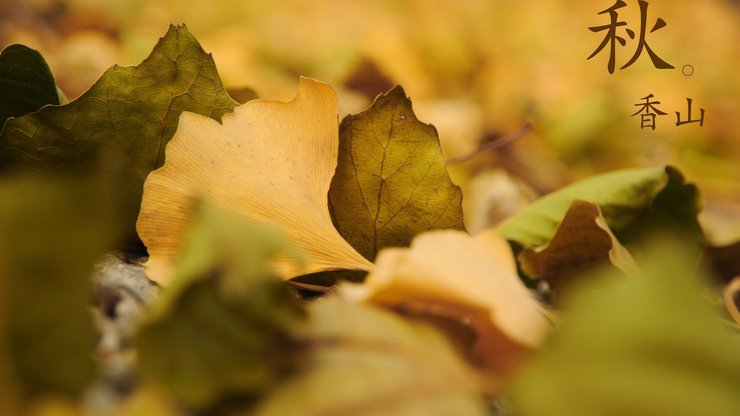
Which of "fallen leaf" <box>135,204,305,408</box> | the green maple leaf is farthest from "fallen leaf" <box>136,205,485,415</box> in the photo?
the green maple leaf

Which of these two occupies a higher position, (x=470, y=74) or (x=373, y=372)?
(x=470, y=74)

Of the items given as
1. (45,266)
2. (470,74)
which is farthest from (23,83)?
(470,74)

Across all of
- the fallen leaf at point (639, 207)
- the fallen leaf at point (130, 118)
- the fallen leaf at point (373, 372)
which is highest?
the fallen leaf at point (130, 118)

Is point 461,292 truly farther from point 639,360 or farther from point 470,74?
point 470,74

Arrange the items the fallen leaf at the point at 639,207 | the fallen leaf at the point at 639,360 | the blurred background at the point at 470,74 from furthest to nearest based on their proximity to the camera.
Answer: the blurred background at the point at 470,74
the fallen leaf at the point at 639,207
the fallen leaf at the point at 639,360

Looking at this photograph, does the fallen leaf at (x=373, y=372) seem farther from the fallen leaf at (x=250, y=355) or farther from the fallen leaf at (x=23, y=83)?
the fallen leaf at (x=23, y=83)

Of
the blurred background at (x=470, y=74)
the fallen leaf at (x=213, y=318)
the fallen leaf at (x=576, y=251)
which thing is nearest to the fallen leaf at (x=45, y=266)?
the fallen leaf at (x=213, y=318)

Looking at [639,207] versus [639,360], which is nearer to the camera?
[639,360]

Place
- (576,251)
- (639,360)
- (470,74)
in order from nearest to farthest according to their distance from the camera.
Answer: (639,360) < (576,251) < (470,74)
